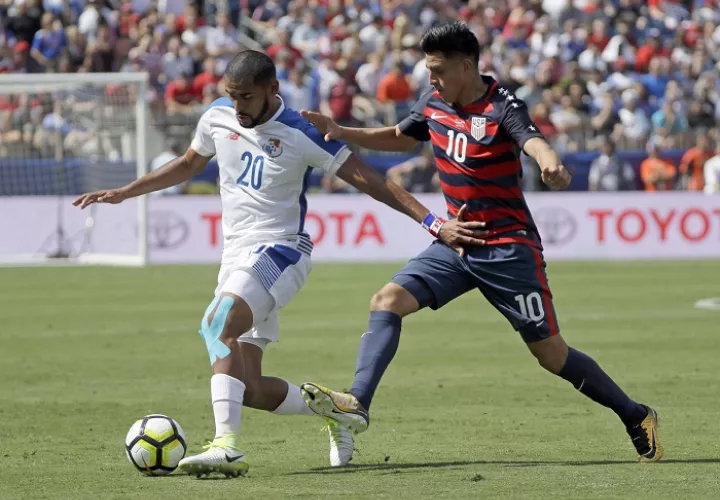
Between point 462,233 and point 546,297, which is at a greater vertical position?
point 462,233

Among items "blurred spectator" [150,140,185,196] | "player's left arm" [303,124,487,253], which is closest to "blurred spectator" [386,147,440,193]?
"blurred spectator" [150,140,185,196]

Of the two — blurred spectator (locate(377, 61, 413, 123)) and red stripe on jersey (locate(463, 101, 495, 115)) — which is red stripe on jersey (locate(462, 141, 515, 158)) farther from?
blurred spectator (locate(377, 61, 413, 123))

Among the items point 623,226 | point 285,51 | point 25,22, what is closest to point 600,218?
point 623,226

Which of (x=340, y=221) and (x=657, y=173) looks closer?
(x=340, y=221)

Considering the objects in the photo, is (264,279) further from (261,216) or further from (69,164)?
(69,164)

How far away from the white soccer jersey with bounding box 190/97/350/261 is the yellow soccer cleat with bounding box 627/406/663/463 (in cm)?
210

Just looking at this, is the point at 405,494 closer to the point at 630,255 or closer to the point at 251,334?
the point at 251,334

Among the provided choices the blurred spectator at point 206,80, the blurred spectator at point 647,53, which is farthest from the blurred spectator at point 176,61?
the blurred spectator at point 647,53

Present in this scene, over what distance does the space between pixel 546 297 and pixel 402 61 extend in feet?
71.2

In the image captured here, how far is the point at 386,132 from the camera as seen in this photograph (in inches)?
313

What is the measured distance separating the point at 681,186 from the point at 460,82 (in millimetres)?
19047

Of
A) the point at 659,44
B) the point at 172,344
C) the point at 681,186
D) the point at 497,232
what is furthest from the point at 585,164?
the point at 497,232

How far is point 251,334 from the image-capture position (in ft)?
24.1

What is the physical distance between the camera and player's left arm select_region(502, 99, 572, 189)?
21.3 ft
